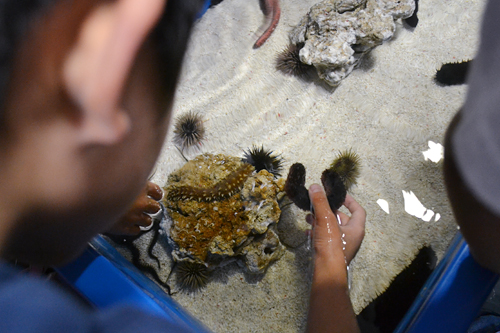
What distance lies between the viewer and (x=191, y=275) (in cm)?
199

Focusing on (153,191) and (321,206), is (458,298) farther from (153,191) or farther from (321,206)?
(153,191)

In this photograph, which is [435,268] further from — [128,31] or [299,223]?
[128,31]

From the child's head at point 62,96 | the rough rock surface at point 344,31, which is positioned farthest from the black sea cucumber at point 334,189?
the child's head at point 62,96

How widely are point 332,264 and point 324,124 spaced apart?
3.74 ft

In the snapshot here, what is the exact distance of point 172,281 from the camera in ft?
6.89

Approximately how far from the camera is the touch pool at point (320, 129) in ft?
6.82

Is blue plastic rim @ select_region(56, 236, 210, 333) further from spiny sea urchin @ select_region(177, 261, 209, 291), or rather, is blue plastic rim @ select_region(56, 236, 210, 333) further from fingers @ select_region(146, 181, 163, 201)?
fingers @ select_region(146, 181, 163, 201)

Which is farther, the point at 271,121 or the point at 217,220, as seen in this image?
the point at 271,121

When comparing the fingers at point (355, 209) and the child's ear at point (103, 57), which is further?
the fingers at point (355, 209)

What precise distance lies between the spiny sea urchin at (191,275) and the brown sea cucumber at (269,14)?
186cm

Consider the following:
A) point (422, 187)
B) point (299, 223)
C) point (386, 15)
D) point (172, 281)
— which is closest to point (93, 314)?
point (172, 281)

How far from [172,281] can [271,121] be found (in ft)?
4.65

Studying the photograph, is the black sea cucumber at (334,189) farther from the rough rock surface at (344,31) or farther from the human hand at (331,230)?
the rough rock surface at (344,31)

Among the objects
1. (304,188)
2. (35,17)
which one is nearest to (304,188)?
(304,188)
